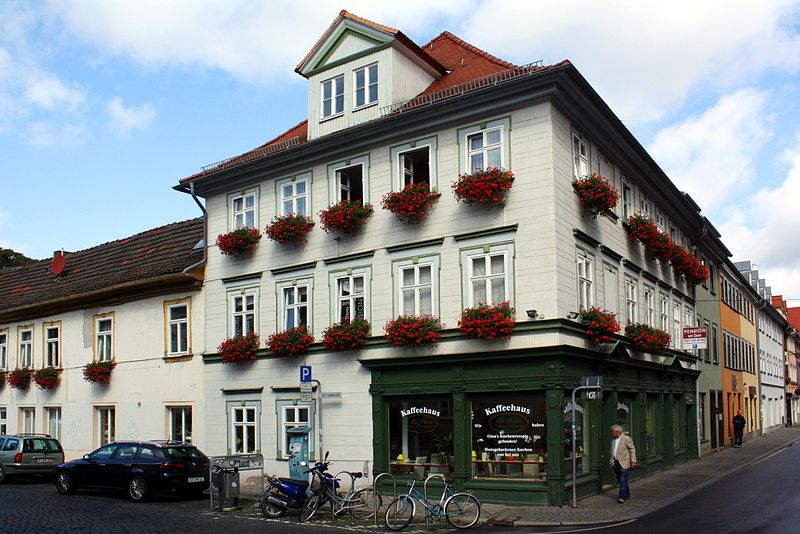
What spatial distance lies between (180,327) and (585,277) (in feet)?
45.4

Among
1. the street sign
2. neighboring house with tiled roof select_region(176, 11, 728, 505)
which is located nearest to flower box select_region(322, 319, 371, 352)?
neighboring house with tiled roof select_region(176, 11, 728, 505)

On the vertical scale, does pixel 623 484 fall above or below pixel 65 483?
above

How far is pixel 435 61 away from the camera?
81.0 ft

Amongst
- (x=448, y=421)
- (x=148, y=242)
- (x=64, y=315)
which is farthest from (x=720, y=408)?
(x=64, y=315)

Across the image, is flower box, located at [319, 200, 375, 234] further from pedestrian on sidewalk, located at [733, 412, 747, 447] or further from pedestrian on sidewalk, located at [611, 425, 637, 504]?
pedestrian on sidewalk, located at [733, 412, 747, 447]

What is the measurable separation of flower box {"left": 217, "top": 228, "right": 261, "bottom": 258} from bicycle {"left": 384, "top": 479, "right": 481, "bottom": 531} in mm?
11413

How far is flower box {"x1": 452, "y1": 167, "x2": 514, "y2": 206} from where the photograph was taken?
65.2ft

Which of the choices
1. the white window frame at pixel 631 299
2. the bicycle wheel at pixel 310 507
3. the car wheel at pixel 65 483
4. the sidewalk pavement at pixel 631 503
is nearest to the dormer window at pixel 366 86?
the white window frame at pixel 631 299

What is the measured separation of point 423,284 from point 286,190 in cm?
621

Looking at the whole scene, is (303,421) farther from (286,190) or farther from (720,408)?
(720,408)

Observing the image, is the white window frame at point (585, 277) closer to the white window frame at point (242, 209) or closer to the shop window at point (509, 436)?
the shop window at point (509, 436)

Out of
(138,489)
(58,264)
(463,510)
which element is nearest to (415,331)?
(463,510)

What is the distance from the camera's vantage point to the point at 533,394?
1948cm

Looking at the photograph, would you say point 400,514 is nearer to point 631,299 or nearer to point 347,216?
point 347,216
